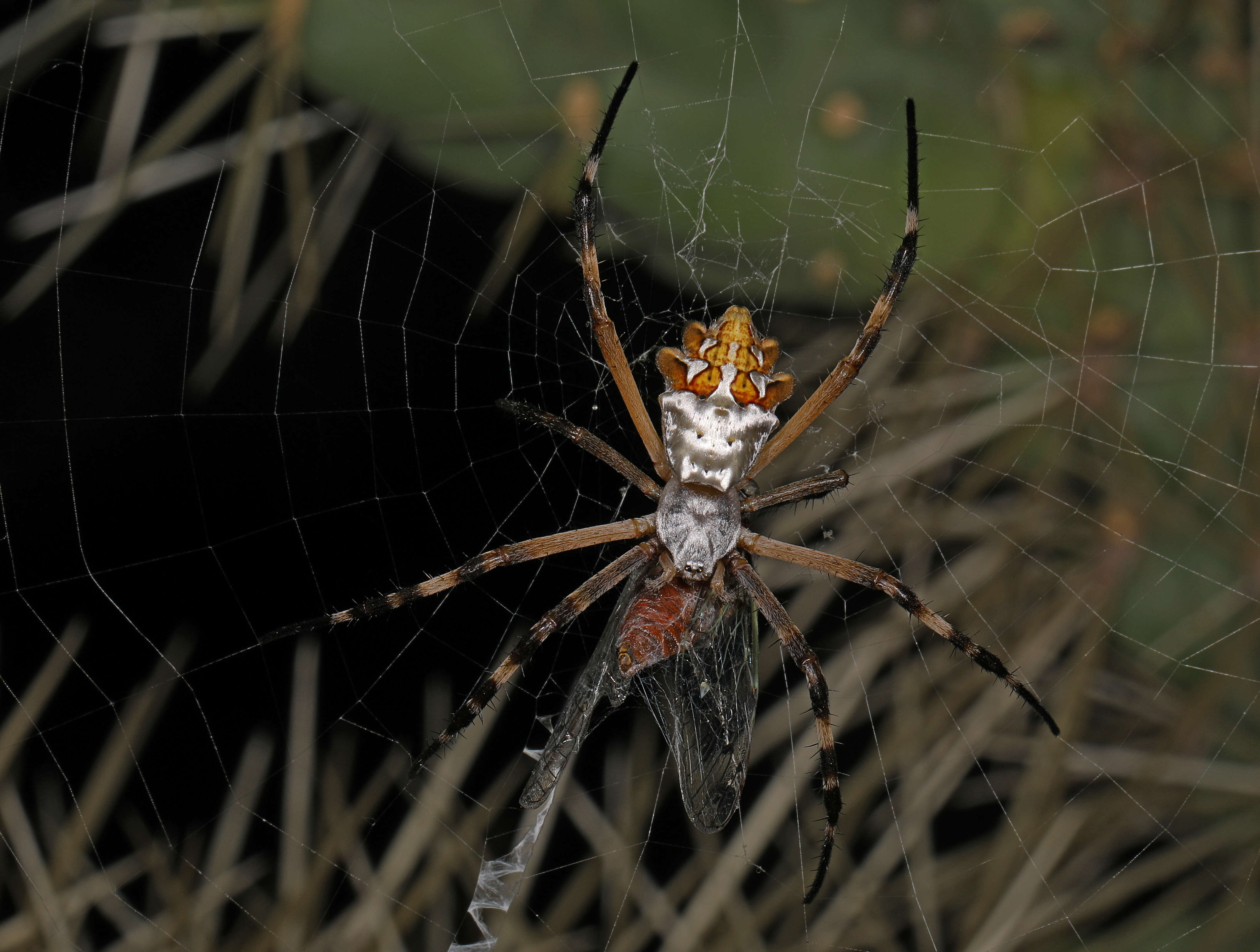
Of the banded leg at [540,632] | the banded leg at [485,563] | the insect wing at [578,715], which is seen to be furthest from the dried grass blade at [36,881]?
the insect wing at [578,715]

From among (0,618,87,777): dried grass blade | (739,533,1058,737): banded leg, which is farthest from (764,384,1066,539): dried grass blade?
(0,618,87,777): dried grass blade

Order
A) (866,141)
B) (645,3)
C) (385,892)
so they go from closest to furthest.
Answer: (385,892), (645,3), (866,141)

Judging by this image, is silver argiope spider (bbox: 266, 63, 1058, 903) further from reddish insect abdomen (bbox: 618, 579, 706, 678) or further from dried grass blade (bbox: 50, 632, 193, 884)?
dried grass blade (bbox: 50, 632, 193, 884)

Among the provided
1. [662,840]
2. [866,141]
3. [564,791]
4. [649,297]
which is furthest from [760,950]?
[866,141]

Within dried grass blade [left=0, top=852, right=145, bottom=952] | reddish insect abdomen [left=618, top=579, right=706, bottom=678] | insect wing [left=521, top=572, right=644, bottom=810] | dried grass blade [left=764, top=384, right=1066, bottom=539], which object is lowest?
dried grass blade [left=0, top=852, right=145, bottom=952]

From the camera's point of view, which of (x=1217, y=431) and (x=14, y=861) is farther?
(x=1217, y=431)

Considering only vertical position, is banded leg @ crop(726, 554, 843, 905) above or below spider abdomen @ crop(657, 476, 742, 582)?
below

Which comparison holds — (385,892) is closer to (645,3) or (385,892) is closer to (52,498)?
(52,498)

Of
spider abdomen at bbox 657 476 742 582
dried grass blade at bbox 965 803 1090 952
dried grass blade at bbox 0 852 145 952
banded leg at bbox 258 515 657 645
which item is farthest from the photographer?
spider abdomen at bbox 657 476 742 582
